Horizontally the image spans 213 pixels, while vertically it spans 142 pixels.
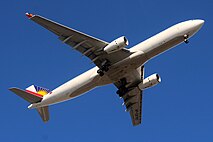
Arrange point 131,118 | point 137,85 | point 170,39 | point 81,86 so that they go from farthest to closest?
point 131,118 < point 137,85 < point 81,86 < point 170,39

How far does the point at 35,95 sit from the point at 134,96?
14.7 m

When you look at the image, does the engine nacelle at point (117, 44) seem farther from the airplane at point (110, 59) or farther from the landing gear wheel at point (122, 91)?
the landing gear wheel at point (122, 91)

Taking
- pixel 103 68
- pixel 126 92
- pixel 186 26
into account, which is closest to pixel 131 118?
pixel 126 92

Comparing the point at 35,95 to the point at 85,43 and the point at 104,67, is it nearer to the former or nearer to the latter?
the point at 104,67

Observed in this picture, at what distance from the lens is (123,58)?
5250 centimetres

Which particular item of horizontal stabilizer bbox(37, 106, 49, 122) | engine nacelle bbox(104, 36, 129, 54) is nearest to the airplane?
engine nacelle bbox(104, 36, 129, 54)

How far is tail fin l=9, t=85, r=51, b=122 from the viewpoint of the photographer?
2252 inches

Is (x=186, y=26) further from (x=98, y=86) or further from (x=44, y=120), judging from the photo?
(x=44, y=120)

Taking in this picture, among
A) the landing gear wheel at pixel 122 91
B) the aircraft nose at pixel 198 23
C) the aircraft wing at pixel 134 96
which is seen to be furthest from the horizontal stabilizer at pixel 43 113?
the aircraft nose at pixel 198 23

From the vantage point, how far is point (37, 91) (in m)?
61.1

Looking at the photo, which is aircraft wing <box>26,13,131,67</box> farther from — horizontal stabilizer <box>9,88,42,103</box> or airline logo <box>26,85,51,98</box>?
horizontal stabilizer <box>9,88,42,103</box>

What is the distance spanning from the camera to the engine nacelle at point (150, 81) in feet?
189

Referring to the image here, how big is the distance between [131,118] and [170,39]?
57.6ft

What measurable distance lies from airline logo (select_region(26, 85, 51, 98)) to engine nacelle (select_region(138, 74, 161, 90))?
13.6m
